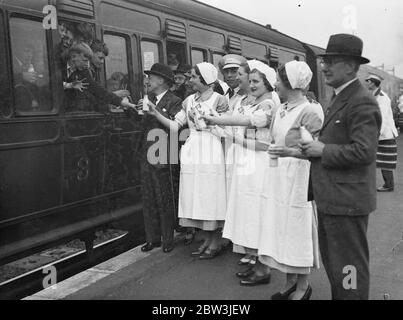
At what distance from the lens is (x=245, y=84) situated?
4.61m

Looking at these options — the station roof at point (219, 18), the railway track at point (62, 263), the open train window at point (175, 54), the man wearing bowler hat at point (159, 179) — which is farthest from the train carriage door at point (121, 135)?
the open train window at point (175, 54)

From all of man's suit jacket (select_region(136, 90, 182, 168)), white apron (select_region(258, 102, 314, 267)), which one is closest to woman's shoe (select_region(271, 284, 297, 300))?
white apron (select_region(258, 102, 314, 267))

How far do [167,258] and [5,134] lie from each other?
6.31 feet

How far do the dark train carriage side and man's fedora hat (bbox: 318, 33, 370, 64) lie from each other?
2.88m

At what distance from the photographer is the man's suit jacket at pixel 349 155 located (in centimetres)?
281

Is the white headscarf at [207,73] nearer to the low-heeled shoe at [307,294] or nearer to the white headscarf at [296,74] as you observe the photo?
the white headscarf at [296,74]

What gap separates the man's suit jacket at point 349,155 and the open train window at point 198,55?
15.4 feet

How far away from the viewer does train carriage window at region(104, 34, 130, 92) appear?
5.66m

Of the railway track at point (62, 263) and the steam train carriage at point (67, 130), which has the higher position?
the steam train carriage at point (67, 130)

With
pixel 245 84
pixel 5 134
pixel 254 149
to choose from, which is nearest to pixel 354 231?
pixel 254 149

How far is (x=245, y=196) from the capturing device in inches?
169

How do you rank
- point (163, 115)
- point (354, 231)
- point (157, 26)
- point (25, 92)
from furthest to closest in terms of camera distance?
point (157, 26) < point (163, 115) < point (25, 92) < point (354, 231)
